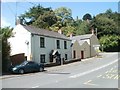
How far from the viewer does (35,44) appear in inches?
1848

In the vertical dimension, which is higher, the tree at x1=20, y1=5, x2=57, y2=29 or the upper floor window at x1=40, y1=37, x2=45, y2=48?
the tree at x1=20, y1=5, x2=57, y2=29

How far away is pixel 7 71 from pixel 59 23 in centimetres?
6517

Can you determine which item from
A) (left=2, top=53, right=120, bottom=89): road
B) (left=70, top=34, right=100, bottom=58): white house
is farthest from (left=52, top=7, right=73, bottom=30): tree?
(left=2, top=53, right=120, bottom=89): road

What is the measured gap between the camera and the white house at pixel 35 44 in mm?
46375

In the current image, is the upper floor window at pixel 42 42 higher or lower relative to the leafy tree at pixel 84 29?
lower

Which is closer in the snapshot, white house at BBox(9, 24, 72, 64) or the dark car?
the dark car

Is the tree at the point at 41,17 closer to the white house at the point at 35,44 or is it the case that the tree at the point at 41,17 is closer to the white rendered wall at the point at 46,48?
the white rendered wall at the point at 46,48

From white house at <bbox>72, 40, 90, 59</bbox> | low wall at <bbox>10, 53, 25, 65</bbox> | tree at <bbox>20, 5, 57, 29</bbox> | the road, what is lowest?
the road

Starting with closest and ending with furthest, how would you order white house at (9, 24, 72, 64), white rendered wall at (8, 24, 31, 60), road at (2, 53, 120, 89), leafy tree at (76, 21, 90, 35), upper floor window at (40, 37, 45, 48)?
road at (2, 53, 120, 89) < white house at (9, 24, 72, 64) < white rendered wall at (8, 24, 31, 60) < upper floor window at (40, 37, 45, 48) < leafy tree at (76, 21, 90, 35)

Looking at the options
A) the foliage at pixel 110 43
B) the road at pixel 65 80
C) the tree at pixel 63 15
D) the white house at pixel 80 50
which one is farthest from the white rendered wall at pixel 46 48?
the tree at pixel 63 15

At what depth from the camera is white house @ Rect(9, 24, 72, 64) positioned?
152 feet

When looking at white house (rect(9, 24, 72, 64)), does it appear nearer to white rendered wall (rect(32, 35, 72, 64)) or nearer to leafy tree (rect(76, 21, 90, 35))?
white rendered wall (rect(32, 35, 72, 64))

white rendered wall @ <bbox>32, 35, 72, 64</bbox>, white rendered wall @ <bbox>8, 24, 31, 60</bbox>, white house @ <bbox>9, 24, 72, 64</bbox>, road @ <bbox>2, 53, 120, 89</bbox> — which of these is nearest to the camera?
road @ <bbox>2, 53, 120, 89</bbox>

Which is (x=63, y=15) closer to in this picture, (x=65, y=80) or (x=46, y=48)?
(x=46, y=48)
